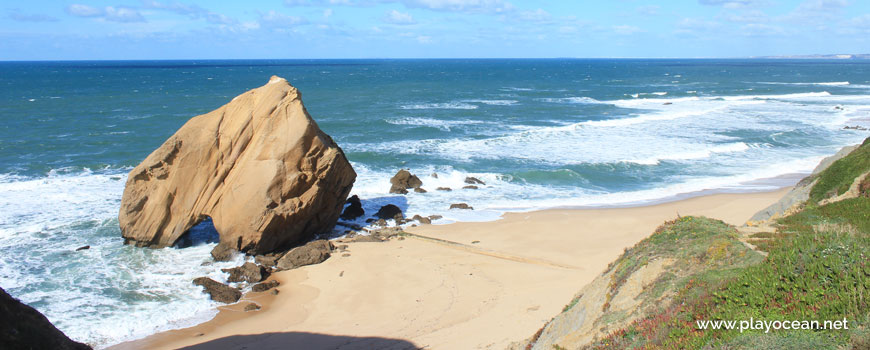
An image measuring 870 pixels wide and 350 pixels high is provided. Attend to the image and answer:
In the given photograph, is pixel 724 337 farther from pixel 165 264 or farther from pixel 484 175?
pixel 484 175

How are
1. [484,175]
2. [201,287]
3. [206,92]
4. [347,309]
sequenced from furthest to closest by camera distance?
[206,92], [484,175], [201,287], [347,309]

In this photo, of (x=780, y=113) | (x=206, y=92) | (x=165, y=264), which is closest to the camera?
(x=165, y=264)

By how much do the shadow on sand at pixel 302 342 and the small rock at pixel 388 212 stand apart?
965 cm

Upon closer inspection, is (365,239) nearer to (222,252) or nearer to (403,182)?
(222,252)

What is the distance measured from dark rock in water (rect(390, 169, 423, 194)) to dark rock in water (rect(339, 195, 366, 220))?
146 inches

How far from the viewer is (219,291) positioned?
15781 millimetres

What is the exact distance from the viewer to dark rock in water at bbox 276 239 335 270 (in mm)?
17812

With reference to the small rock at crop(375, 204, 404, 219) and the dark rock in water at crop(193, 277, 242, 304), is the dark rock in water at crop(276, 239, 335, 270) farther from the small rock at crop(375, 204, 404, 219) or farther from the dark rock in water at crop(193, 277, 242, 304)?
the small rock at crop(375, 204, 404, 219)

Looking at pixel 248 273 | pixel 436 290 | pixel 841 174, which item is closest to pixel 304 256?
pixel 248 273

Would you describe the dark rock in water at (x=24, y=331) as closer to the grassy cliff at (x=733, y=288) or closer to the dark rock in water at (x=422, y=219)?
the grassy cliff at (x=733, y=288)

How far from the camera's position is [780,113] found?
54.8 metres

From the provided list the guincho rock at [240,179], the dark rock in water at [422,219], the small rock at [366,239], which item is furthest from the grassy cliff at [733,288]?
the dark rock in water at [422,219]

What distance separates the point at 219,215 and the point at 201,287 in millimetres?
3009

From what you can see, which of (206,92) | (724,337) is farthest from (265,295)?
(206,92)
